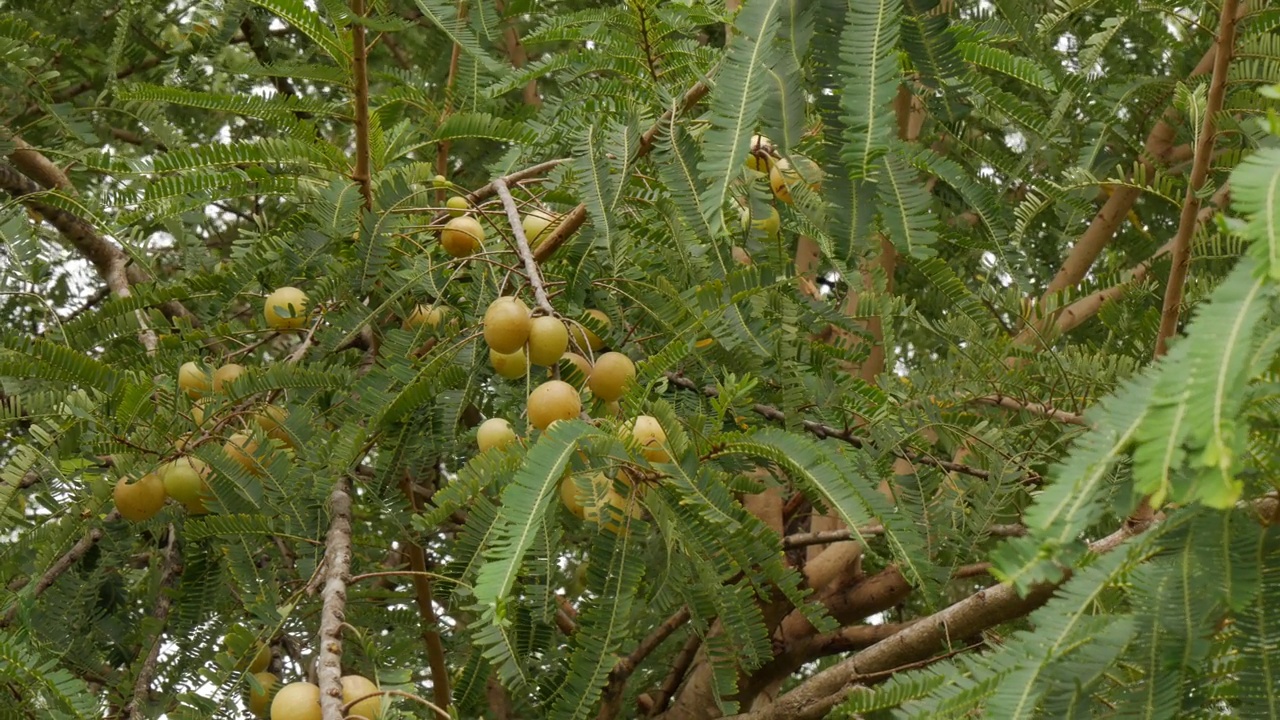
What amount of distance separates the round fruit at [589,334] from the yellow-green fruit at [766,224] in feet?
0.83

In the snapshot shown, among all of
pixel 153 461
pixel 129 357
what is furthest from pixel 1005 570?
pixel 129 357

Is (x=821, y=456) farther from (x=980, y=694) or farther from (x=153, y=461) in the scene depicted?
(x=153, y=461)

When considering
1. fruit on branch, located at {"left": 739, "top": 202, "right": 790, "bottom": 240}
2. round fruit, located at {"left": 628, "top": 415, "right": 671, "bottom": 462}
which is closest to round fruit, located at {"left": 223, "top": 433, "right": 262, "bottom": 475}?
round fruit, located at {"left": 628, "top": 415, "right": 671, "bottom": 462}

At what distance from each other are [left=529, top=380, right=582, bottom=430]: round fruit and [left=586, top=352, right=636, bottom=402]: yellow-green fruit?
9 cm

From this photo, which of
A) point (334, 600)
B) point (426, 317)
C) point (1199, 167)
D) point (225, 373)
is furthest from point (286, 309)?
point (1199, 167)

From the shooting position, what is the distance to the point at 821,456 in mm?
1415

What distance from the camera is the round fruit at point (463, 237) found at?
1.97 metres

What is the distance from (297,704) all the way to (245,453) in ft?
1.88

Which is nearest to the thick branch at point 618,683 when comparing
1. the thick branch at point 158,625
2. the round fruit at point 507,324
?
the thick branch at point 158,625

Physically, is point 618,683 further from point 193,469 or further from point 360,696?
point 360,696

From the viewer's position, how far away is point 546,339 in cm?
154

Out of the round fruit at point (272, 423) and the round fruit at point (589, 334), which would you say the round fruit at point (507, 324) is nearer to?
the round fruit at point (589, 334)

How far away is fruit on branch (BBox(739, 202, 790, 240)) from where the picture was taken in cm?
156

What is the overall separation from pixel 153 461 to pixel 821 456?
1.00m
